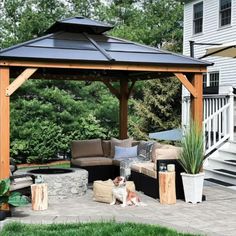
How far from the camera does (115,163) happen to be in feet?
35.3

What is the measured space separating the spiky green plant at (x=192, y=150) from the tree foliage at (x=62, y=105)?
810cm

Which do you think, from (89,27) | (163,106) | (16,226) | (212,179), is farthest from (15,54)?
(163,106)

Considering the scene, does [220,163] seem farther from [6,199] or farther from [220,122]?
[6,199]

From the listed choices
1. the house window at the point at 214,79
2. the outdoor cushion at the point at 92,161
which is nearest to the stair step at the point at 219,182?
the outdoor cushion at the point at 92,161

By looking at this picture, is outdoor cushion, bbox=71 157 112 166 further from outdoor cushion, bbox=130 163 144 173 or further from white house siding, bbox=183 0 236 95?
white house siding, bbox=183 0 236 95

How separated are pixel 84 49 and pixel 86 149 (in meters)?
3.73

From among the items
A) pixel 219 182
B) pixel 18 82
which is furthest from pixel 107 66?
pixel 219 182

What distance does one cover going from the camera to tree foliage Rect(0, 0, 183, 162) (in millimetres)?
15656

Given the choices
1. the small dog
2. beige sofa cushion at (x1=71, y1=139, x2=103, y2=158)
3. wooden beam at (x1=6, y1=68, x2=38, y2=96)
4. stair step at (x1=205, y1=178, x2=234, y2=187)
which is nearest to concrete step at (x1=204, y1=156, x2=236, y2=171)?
stair step at (x1=205, y1=178, x2=234, y2=187)

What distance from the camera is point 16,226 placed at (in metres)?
6.22

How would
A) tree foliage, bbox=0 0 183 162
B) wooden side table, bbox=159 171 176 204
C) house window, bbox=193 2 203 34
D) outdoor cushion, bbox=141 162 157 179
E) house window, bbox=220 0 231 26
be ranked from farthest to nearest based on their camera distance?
house window, bbox=193 2 203 34 → house window, bbox=220 0 231 26 → tree foliage, bbox=0 0 183 162 → outdoor cushion, bbox=141 162 157 179 → wooden side table, bbox=159 171 176 204

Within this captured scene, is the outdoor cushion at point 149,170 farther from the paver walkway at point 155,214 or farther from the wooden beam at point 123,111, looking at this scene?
the wooden beam at point 123,111

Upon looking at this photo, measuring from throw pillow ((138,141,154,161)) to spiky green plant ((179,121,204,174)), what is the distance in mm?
1985

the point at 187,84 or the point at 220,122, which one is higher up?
the point at 187,84
